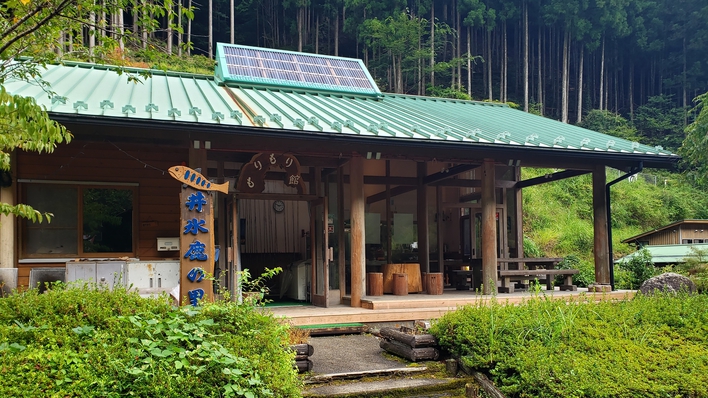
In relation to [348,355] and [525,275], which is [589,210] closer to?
[525,275]

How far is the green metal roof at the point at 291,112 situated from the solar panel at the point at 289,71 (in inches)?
10.6

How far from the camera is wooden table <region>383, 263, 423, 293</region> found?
1141cm

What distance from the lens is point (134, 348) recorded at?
468 cm

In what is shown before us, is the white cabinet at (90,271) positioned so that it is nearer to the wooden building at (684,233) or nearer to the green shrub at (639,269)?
the green shrub at (639,269)

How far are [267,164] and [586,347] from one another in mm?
5372

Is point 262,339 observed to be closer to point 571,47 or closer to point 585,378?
point 585,378

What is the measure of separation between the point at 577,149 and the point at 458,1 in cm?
2881

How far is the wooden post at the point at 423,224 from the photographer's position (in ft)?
41.2

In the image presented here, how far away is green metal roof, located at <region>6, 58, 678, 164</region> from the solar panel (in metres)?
0.27

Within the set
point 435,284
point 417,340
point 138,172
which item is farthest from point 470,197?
point 417,340

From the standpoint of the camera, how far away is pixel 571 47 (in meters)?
42.2

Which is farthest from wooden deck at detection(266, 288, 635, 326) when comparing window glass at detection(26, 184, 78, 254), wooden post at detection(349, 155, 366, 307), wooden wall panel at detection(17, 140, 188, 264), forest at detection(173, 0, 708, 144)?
forest at detection(173, 0, 708, 144)

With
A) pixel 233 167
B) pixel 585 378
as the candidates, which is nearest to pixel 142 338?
pixel 585 378

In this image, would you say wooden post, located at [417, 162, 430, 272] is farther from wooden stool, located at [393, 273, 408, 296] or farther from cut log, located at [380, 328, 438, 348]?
cut log, located at [380, 328, 438, 348]
